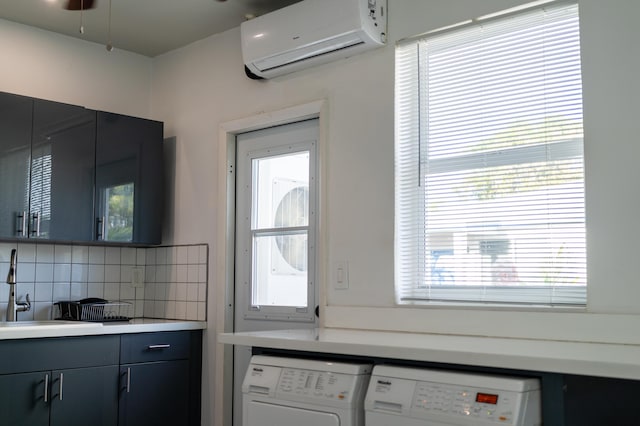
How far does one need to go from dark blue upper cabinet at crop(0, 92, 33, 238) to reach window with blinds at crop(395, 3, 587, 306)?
1988mm

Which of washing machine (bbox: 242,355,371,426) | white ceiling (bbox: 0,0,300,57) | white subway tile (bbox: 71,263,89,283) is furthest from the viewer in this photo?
white subway tile (bbox: 71,263,89,283)

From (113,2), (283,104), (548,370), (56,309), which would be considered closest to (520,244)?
(548,370)

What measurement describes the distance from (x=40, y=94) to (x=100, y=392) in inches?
69.6

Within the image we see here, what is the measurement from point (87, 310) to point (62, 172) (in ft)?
2.60

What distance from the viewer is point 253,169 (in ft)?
13.1

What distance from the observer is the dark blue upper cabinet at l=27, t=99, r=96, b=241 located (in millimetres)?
3758

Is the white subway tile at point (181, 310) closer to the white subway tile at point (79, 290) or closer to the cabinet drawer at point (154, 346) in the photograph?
the cabinet drawer at point (154, 346)

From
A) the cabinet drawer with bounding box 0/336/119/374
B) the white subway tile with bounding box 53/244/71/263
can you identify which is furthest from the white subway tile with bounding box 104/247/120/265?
the cabinet drawer with bounding box 0/336/119/374

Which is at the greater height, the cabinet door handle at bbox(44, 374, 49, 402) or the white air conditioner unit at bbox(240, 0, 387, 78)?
the white air conditioner unit at bbox(240, 0, 387, 78)

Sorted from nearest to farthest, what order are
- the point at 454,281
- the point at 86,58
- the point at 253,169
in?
the point at 454,281
the point at 253,169
the point at 86,58

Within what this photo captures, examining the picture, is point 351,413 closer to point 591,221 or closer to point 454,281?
point 454,281

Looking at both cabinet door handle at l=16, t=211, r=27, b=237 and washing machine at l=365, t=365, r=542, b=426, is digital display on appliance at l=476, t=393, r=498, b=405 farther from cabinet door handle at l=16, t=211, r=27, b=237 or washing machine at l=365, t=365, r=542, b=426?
cabinet door handle at l=16, t=211, r=27, b=237

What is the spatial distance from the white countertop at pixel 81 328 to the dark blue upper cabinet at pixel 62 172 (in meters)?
0.52

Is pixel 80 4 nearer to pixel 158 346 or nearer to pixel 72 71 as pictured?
Answer: pixel 72 71
